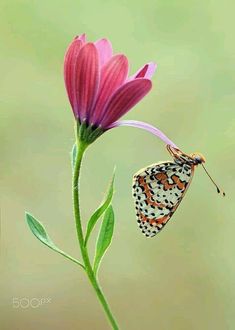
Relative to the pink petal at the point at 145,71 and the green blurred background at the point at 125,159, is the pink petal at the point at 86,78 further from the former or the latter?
the green blurred background at the point at 125,159

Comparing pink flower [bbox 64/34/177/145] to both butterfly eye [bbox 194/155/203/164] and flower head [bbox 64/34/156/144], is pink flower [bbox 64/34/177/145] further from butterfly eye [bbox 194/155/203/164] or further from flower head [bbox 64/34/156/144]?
butterfly eye [bbox 194/155/203/164]

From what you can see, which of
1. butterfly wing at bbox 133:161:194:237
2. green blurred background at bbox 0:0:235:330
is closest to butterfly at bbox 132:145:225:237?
butterfly wing at bbox 133:161:194:237

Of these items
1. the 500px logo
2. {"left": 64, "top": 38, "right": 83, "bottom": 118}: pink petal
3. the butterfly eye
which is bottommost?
the 500px logo

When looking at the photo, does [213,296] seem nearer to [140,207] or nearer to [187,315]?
[187,315]

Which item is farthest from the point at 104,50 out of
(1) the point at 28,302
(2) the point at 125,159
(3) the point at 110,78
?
(1) the point at 28,302

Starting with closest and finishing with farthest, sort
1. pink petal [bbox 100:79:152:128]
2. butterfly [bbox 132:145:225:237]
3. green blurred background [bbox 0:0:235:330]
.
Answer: pink petal [bbox 100:79:152:128] → butterfly [bbox 132:145:225:237] → green blurred background [bbox 0:0:235:330]

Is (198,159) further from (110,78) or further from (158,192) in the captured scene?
(110,78)

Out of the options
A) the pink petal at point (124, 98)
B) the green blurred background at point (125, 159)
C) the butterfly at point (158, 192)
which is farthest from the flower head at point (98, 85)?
the green blurred background at point (125, 159)
